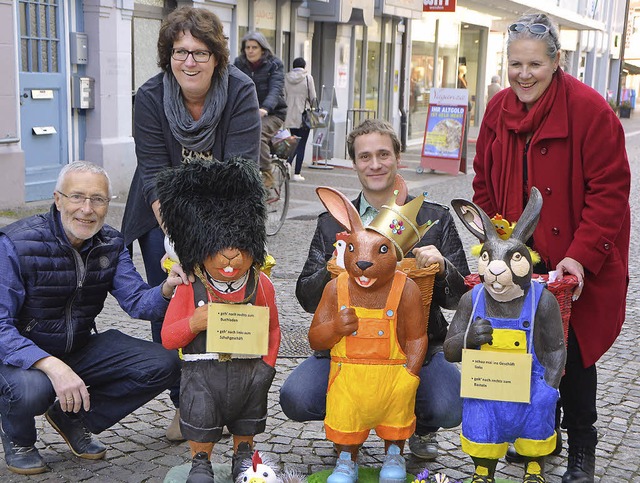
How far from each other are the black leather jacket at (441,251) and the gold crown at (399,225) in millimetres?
330

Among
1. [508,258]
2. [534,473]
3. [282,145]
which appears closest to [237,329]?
[508,258]

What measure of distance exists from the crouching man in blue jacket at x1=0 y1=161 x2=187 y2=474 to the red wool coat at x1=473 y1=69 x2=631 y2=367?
1.52 m

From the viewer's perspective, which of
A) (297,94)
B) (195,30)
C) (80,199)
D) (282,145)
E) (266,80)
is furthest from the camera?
(297,94)

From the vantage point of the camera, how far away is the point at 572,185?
341 centimetres

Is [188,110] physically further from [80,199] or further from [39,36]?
[39,36]

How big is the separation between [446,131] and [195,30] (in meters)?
11.6

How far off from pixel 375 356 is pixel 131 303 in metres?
1.19

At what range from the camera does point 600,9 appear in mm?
39500

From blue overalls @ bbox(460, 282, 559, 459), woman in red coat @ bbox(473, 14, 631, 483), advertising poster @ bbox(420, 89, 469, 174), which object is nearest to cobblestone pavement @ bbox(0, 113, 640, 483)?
woman in red coat @ bbox(473, 14, 631, 483)

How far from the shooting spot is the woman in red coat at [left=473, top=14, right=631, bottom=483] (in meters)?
3.33

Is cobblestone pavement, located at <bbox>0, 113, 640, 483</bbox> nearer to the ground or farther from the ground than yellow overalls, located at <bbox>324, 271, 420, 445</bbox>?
nearer to the ground

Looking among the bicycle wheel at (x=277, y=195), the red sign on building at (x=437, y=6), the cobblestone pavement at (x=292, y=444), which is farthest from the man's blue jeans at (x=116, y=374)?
the red sign on building at (x=437, y=6)

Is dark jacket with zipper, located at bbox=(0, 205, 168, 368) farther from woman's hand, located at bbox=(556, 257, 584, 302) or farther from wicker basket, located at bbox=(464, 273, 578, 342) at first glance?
woman's hand, located at bbox=(556, 257, 584, 302)

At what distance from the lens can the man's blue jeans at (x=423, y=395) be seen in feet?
11.5
